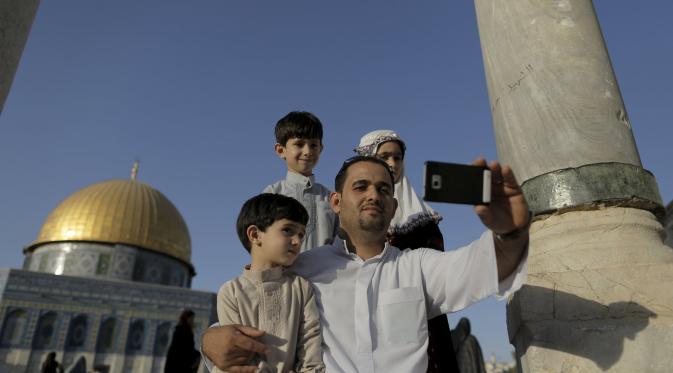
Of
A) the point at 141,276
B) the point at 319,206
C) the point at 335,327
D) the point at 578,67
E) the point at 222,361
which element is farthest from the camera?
the point at 141,276

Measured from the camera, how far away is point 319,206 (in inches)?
105

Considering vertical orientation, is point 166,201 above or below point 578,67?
above

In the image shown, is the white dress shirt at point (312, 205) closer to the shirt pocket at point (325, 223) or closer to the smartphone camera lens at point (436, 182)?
the shirt pocket at point (325, 223)

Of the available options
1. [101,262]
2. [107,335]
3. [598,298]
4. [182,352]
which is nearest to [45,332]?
[107,335]

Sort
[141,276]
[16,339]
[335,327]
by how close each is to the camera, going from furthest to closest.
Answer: [141,276] → [16,339] → [335,327]

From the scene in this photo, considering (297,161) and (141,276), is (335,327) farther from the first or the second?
(141,276)

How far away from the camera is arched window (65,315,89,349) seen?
19.8m

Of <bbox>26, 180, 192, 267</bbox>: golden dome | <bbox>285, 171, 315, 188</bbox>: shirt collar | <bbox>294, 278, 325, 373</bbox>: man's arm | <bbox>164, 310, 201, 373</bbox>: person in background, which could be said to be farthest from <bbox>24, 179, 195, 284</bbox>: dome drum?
<bbox>294, 278, 325, 373</bbox>: man's arm

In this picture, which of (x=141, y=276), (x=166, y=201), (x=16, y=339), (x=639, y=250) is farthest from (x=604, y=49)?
(x=166, y=201)

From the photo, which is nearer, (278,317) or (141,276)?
(278,317)

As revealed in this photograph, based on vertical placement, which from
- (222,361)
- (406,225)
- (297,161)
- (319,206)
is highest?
(297,161)

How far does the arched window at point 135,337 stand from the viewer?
67.0ft

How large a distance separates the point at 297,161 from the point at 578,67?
1.52m

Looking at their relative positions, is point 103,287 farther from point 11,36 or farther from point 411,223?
point 411,223
